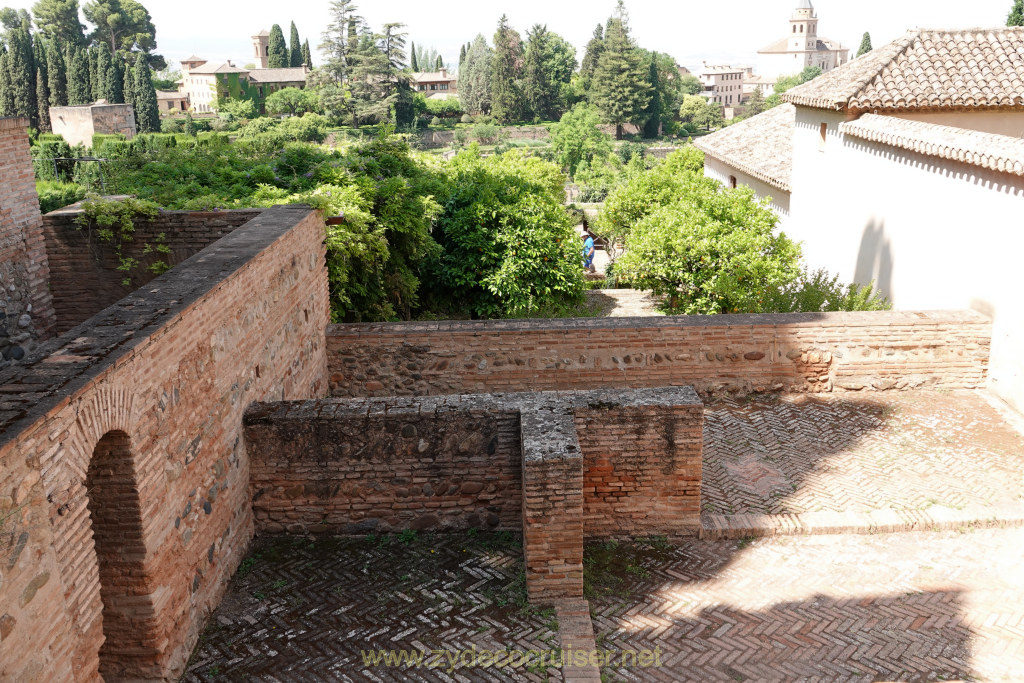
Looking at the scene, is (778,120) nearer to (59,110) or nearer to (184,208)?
(184,208)

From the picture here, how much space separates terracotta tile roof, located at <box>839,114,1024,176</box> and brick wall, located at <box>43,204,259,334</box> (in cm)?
751

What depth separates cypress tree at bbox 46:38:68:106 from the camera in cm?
5303

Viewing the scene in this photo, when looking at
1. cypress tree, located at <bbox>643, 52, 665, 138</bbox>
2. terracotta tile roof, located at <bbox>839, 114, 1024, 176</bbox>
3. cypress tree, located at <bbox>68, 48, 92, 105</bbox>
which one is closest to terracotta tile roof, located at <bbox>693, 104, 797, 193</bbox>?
terracotta tile roof, located at <bbox>839, 114, 1024, 176</bbox>

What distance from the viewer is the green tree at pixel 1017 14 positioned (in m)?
19.5

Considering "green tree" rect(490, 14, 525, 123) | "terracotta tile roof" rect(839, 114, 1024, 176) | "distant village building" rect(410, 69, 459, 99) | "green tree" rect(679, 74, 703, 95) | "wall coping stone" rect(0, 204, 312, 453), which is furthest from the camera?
"green tree" rect(679, 74, 703, 95)

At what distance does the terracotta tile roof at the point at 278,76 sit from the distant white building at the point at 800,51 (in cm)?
7291

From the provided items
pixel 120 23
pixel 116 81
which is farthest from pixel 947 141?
pixel 120 23

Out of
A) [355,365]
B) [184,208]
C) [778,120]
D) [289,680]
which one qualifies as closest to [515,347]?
[355,365]

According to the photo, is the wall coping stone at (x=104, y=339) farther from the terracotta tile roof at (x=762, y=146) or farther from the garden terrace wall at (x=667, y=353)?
the terracotta tile roof at (x=762, y=146)

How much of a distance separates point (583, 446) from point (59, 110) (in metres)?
55.7

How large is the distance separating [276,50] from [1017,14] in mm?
84801

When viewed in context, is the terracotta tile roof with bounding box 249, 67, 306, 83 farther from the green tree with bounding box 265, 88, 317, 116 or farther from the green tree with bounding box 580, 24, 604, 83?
the green tree with bounding box 580, 24, 604, 83

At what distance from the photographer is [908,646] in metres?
5.12

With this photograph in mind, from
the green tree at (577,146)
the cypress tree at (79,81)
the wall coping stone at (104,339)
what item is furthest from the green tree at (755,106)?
the wall coping stone at (104,339)
